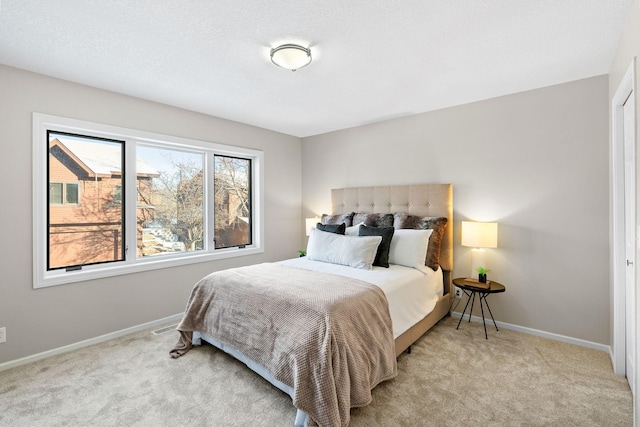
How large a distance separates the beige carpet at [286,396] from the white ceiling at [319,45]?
244 centimetres

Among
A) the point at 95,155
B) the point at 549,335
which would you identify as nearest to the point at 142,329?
the point at 95,155

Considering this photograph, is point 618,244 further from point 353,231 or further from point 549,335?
point 353,231

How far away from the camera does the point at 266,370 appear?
2.06 meters

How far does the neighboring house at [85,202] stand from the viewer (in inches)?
108

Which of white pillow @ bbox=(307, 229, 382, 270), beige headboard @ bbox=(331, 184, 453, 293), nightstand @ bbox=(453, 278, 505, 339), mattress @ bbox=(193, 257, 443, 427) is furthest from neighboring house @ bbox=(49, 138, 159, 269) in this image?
nightstand @ bbox=(453, 278, 505, 339)

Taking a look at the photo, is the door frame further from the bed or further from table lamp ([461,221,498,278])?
the bed

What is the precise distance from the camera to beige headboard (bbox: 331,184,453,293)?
333 cm

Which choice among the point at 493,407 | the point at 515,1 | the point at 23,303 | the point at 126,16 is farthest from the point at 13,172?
the point at 493,407

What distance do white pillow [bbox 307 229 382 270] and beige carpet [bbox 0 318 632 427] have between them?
3.02 feet

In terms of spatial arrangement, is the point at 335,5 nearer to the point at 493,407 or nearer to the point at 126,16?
the point at 126,16

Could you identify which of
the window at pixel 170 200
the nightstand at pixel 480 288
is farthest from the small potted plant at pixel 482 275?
the window at pixel 170 200

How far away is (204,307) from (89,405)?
93 cm

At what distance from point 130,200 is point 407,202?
10.4 ft

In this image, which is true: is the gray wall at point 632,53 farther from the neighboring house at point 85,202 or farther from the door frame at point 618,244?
the neighboring house at point 85,202
